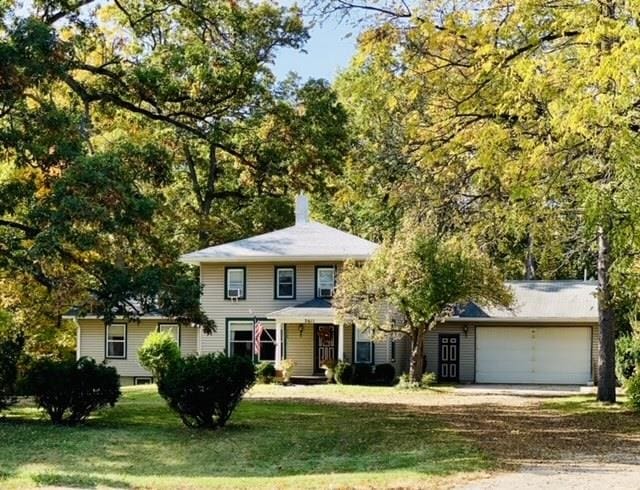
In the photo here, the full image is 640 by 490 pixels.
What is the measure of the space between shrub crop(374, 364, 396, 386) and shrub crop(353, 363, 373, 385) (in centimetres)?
25

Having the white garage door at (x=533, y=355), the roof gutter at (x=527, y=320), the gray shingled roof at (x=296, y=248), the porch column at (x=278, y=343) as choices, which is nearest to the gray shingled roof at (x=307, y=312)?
the porch column at (x=278, y=343)

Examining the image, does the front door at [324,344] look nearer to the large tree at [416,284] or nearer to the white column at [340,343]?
the white column at [340,343]

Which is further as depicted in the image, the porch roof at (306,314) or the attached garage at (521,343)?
the attached garage at (521,343)

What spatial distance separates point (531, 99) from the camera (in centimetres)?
1203

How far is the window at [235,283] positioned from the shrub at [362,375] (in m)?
5.45

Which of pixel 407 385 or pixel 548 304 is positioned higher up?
pixel 548 304

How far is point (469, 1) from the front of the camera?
11.6 metres

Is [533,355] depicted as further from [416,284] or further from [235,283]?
[235,283]

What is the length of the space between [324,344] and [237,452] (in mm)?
18913

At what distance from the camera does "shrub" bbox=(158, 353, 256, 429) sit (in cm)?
1533

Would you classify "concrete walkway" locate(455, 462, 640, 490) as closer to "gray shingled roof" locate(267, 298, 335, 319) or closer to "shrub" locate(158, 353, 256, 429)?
"shrub" locate(158, 353, 256, 429)

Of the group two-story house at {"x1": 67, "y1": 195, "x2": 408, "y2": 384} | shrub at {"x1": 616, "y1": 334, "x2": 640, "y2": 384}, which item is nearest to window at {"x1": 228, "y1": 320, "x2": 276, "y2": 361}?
two-story house at {"x1": 67, "y1": 195, "x2": 408, "y2": 384}

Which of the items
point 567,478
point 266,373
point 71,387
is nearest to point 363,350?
point 266,373

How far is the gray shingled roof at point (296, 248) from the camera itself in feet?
100
